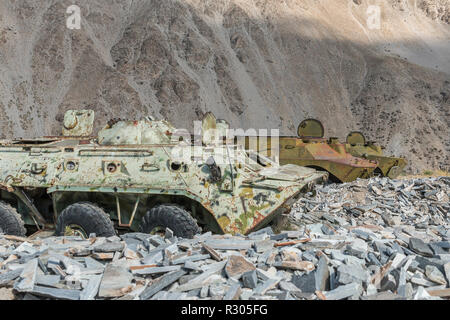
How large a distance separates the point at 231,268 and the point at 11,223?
16.6 ft

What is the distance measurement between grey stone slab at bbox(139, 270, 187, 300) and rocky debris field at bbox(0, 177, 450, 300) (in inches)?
0.4

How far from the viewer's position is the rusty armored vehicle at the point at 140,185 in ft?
22.6

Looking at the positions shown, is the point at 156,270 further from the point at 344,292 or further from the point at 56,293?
the point at 344,292

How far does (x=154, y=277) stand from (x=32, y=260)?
1451mm

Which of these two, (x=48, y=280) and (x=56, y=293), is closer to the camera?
(x=56, y=293)

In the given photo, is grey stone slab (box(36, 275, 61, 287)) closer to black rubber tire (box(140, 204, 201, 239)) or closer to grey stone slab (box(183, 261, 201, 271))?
grey stone slab (box(183, 261, 201, 271))

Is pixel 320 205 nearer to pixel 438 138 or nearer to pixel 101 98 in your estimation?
pixel 101 98

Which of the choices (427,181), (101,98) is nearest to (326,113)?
(101,98)

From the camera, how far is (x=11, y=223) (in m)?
7.90

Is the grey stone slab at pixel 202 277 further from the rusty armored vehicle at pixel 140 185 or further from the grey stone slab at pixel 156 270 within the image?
the rusty armored vehicle at pixel 140 185

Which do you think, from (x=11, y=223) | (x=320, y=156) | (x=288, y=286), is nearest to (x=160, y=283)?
(x=288, y=286)

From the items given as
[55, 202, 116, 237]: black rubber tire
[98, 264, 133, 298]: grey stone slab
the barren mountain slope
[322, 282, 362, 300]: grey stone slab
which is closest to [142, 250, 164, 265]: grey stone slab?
[98, 264, 133, 298]: grey stone slab

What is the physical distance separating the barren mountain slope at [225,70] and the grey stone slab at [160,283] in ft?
89.1
